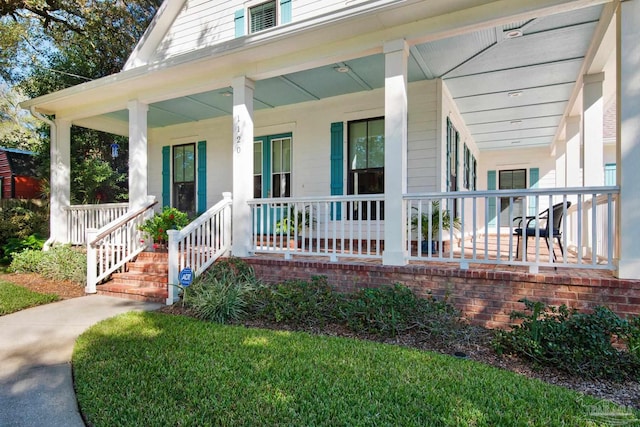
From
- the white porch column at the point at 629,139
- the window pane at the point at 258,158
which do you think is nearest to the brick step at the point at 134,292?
the window pane at the point at 258,158

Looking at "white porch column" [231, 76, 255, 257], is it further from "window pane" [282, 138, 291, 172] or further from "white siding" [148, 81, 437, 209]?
"window pane" [282, 138, 291, 172]

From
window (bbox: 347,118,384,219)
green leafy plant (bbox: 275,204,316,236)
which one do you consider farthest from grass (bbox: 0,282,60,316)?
window (bbox: 347,118,384,219)

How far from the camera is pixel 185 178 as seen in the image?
31.0 ft

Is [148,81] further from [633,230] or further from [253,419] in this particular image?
[633,230]

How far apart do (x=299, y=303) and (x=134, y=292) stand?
3.05 meters

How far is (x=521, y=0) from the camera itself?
4.04 metres

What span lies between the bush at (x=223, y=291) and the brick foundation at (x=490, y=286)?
0.99 m

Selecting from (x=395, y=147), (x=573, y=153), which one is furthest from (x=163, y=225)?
(x=573, y=153)

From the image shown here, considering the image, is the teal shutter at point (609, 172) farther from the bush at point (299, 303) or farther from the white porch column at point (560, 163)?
the bush at point (299, 303)

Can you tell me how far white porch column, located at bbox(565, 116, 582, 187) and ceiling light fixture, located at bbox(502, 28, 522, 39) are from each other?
3.44 meters

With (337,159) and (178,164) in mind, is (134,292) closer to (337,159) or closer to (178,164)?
(337,159)

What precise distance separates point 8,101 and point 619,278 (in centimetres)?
2563

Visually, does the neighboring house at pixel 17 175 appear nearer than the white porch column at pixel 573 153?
No

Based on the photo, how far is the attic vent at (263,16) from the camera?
742 centimetres
